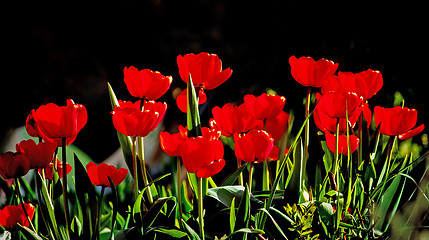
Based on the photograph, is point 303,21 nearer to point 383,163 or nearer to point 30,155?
→ point 383,163

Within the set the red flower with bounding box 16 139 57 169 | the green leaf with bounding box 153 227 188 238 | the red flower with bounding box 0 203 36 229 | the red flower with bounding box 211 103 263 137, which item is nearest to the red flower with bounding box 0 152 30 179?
the red flower with bounding box 16 139 57 169

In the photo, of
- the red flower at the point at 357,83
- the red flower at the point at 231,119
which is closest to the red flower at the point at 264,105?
the red flower at the point at 231,119

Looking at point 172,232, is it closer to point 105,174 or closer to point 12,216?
point 105,174

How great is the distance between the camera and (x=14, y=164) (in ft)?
2.72

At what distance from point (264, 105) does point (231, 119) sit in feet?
0.24

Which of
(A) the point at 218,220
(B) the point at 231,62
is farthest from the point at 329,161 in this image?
(B) the point at 231,62

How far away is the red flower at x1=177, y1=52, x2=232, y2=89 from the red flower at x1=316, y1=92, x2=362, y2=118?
22cm

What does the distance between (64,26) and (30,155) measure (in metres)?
1.41

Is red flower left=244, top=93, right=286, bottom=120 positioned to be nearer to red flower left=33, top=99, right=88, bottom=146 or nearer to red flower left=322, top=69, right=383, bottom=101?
red flower left=322, top=69, right=383, bottom=101

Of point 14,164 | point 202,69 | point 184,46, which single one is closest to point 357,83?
point 202,69

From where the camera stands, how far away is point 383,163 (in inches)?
42.6

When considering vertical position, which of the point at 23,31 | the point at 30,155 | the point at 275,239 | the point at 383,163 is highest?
the point at 23,31

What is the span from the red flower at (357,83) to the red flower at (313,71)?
4 centimetres

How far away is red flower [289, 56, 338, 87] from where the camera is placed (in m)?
0.94
